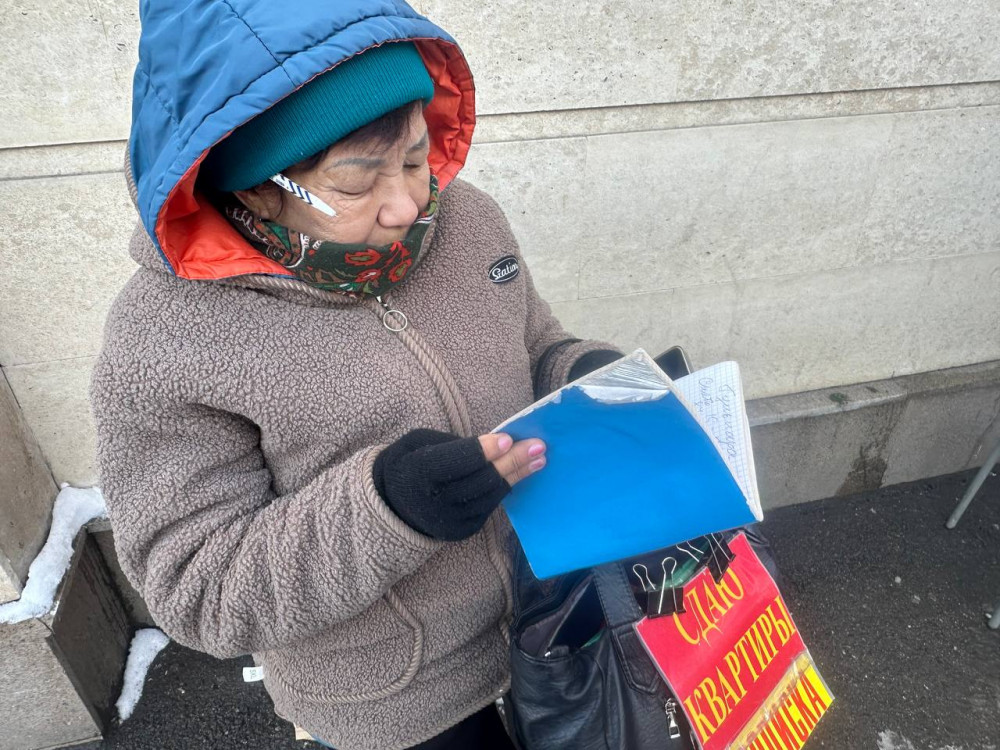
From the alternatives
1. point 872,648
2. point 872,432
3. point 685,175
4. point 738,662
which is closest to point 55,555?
point 738,662

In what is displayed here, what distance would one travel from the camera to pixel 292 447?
3.38 feet

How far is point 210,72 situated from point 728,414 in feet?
2.96

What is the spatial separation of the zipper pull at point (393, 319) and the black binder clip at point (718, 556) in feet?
2.40

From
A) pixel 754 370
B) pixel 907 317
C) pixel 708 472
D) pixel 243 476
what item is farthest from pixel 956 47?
pixel 243 476

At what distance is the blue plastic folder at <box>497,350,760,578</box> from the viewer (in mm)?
892

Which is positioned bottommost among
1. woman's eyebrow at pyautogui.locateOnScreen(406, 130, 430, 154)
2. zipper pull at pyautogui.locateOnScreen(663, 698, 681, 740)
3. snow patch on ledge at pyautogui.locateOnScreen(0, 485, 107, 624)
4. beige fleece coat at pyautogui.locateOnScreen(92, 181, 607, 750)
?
snow patch on ledge at pyautogui.locateOnScreen(0, 485, 107, 624)

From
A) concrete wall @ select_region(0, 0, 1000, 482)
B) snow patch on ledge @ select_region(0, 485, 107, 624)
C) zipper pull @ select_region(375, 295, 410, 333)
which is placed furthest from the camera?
snow patch on ledge @ select_region(0, 485, 107, 624)

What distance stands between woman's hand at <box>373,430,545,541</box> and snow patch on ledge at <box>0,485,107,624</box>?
1.75 metres

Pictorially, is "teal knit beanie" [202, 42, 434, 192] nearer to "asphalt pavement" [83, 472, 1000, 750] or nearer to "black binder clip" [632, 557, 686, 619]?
"black binder clip" [632, 557, 686, 619]

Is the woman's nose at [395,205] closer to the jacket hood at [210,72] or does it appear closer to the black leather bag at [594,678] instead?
the jacket hood at [210,72]

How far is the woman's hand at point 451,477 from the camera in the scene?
86 centimetres

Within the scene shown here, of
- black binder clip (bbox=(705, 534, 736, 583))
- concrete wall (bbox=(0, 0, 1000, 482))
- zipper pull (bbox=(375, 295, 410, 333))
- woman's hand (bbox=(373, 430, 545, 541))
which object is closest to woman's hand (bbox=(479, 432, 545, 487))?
woman's hand (bbox=(373, 430, 545, 541))

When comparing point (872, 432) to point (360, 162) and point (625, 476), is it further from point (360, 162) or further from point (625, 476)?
point (360, 162)

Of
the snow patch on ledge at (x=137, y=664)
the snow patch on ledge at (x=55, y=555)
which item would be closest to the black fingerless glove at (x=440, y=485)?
the snow patch on ledge at (x=55, y=555)
